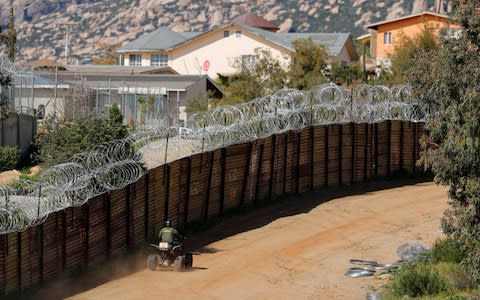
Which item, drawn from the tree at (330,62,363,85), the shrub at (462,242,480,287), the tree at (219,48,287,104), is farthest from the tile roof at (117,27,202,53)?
the shrub at (462,242,480,287)

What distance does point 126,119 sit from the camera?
1961 inches

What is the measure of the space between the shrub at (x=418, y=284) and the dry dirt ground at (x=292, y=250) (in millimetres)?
1367

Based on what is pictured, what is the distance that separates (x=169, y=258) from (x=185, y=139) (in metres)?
6.88

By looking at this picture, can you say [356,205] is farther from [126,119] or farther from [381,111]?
[126,119]

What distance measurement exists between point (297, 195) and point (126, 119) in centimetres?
1367

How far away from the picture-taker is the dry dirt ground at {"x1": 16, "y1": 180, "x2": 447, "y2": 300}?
25000mm

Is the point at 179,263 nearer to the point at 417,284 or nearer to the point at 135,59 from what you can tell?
the point at 417,284

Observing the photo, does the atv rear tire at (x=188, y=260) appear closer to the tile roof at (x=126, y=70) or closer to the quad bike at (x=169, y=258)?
the quad bike at (x=169, y=258)

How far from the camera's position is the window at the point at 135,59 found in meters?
92.6

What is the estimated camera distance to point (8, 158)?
120 feet

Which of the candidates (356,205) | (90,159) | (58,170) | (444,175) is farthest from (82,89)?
(444,175)

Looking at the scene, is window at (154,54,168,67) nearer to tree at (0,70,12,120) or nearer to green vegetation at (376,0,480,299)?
tree at (0,70,12,120)

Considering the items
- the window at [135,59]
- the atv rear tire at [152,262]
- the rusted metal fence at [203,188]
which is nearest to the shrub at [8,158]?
the rusted metal fence at [203,188]

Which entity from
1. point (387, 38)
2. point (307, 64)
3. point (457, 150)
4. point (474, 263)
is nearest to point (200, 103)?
point (307, 64)
